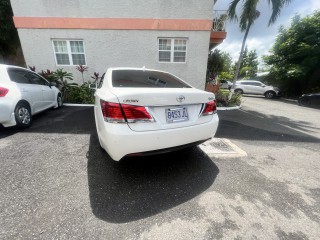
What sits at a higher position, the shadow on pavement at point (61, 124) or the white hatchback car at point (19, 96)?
the white hatchback car at point (19, 96)

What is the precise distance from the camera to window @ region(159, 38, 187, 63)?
820 cm

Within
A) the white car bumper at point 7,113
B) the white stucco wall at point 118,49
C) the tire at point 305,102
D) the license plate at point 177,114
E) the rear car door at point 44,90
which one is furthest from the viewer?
the tire at point 305,102

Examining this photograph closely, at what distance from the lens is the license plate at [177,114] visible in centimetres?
219

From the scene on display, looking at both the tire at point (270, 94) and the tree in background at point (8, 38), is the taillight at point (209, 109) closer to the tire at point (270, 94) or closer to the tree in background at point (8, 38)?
the tree in background at point (8, 38)

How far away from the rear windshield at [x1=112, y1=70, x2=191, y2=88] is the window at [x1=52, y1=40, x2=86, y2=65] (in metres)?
6.41

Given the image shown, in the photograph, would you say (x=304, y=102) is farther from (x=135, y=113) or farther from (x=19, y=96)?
(x=19, y=96)

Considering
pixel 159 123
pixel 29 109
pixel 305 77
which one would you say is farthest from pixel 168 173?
pixel 305 77

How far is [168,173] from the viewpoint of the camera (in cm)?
262

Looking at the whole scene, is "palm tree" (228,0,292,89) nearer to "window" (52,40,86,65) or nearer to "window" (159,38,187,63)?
"window" (159,38,187,63)

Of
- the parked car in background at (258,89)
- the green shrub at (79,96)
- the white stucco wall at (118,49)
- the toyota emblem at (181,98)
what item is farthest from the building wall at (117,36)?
the parked car in background at (258,89)

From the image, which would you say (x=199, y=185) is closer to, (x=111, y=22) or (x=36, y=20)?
(x=111, y=22)

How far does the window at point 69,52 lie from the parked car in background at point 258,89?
1480 centimetres

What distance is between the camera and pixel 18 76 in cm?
446

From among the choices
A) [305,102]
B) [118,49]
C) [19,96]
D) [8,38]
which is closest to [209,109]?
[19,96]
